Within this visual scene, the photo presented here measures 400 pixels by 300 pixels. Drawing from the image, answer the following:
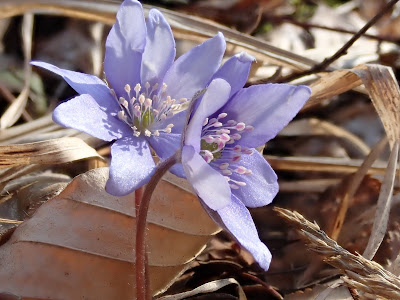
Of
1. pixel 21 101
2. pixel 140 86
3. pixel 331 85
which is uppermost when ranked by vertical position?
pixel 140 86

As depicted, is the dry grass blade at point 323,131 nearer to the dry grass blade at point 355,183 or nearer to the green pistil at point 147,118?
the dry grass blade at point 355,183

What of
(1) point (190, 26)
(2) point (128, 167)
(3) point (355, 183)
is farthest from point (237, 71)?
(1) point (190, 26)

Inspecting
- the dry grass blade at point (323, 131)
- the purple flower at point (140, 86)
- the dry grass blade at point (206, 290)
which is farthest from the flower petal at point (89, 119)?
the dry grass blade at point (323, 131)

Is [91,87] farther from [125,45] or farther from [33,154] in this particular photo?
[33,154]

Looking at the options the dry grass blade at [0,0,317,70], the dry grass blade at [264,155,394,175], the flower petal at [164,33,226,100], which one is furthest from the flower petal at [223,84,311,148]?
the dry grass blade at [0,0,317,70]

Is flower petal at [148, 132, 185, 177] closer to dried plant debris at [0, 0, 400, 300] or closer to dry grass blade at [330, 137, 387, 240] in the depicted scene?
dried plant debris at [0, 0, 400, 300]

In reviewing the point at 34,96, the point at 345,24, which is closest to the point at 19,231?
the point at 34,96

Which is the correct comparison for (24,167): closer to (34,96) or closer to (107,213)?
(107,213)
